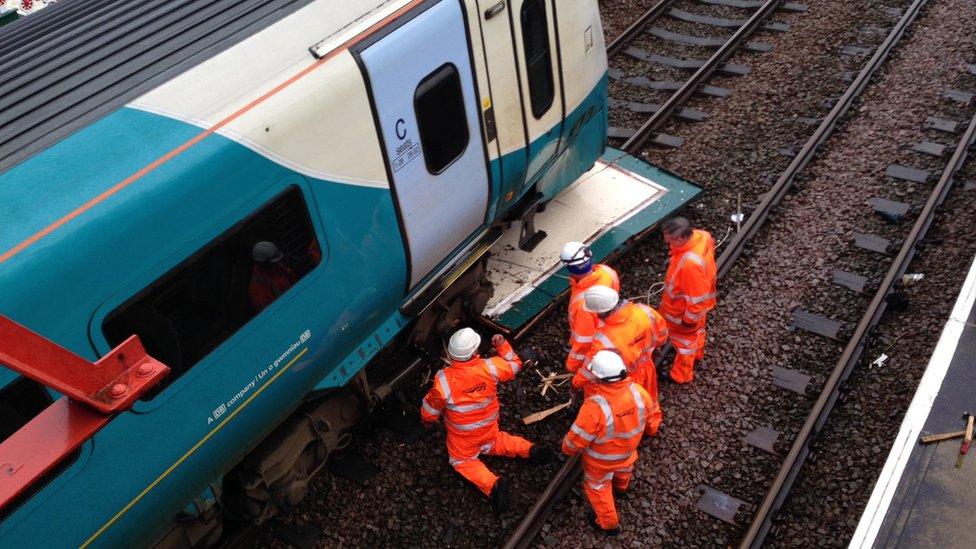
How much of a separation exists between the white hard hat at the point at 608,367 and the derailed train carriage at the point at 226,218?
1611 mm

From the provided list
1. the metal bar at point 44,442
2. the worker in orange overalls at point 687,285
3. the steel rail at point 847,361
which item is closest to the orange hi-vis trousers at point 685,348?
the worker in orange overalls at point 687,285

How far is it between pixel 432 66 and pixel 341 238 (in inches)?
55.1

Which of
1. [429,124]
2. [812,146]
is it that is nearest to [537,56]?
[429,124]

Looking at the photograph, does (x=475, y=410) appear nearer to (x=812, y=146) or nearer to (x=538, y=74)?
(x=538, y=74)

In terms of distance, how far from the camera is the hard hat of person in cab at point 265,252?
→ 5.00m

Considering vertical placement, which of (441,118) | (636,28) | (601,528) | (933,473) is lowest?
(933,473)

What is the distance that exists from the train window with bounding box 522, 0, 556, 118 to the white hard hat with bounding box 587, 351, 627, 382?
8.14ft

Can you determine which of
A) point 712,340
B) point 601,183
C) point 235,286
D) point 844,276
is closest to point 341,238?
point 235,286

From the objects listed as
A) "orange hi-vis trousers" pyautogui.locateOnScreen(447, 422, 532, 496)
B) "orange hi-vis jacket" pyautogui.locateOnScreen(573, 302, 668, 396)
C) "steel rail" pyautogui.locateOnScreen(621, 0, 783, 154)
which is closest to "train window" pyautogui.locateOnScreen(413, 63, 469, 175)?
"orange hi-vis jacket" pyautogui.locateOnScreen(573, 302, 668, 396)

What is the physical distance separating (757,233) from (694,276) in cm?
227

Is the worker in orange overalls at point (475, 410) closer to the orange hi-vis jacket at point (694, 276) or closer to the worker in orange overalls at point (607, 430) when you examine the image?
the worker in orange overalls at point (607, 430)

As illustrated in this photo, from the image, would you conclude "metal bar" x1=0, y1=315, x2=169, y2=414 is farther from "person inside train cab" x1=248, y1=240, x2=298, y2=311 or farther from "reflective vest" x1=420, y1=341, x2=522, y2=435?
"reflective vest" x1=420, y1=341, x2=522, y2=435

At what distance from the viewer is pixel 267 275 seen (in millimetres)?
5082

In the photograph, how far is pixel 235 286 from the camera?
493 centimetres
